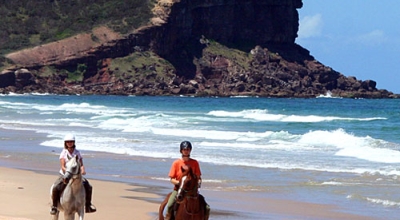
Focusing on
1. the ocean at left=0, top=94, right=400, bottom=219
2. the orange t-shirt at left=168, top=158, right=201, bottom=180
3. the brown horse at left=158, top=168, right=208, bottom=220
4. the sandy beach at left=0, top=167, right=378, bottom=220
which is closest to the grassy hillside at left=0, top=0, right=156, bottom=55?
the ocean at left=0, top=94, right=400, bottom=219

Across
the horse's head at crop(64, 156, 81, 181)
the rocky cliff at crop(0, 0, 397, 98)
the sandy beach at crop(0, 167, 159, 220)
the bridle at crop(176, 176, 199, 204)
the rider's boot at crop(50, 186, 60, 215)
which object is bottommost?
the sandy beach at crop(0, 167, 159, 220)

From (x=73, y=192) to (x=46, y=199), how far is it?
402 centimetres

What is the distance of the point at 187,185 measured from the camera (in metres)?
9.91

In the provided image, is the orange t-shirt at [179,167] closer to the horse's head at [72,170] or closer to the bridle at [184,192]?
the bridle at [184,192]

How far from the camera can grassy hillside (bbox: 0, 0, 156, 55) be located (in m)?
122

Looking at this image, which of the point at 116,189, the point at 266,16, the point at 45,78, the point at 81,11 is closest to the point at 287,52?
the point at 266,16

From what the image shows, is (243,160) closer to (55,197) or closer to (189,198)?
(55,197)

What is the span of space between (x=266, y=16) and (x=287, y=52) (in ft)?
22.9

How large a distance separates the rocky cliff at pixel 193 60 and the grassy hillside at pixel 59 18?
2.65 meters

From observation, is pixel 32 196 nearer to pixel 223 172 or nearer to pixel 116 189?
pixel 116 189

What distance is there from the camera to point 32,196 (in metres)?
14.8

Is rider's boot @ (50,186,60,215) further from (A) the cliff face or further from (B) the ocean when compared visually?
(A) the cliff face

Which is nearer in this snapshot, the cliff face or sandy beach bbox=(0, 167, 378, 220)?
sandy beach bbox=(0, 167, 378, 220)

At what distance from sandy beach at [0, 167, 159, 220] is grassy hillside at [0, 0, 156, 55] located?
335ft
